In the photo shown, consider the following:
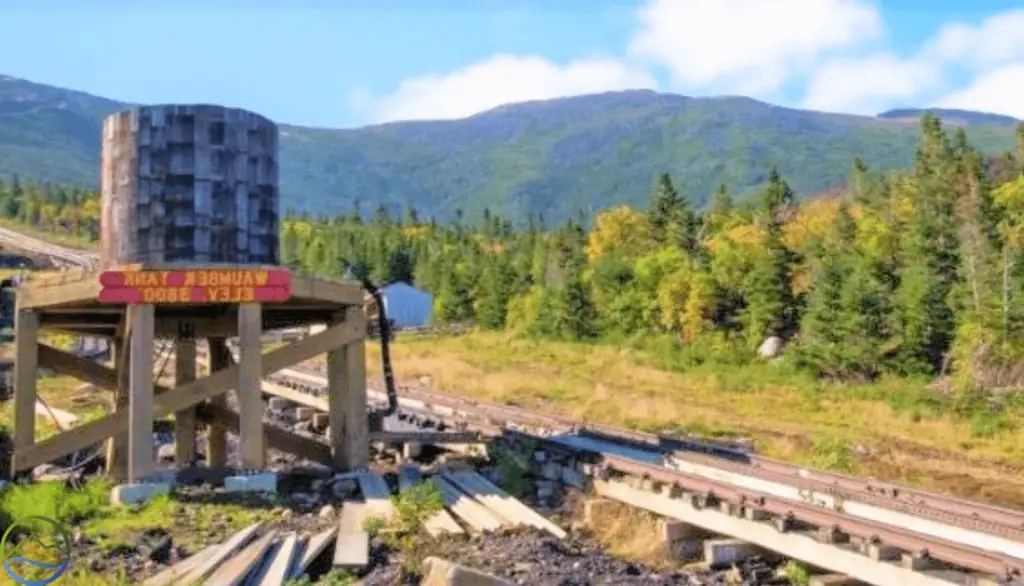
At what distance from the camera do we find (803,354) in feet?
169

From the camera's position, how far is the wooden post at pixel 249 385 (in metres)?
16.1

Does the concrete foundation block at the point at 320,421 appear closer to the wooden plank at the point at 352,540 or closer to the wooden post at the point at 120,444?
the wooden post at the point at 120,444

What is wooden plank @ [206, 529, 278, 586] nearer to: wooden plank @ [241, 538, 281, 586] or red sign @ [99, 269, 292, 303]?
wooden plank @ [241, 538, 281, 586]

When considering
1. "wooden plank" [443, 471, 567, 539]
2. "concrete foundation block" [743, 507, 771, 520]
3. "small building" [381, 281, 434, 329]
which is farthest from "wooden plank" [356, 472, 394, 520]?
"small building" [381, 281, 434, 329]

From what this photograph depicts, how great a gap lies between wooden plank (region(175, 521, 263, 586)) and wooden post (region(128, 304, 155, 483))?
3.09 meters

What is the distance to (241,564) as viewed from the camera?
11.2 metres

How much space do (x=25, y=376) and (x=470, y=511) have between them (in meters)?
8.01

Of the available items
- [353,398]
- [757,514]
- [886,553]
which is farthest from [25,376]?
[886,553]

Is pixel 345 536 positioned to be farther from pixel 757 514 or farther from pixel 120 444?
pixel 120 444

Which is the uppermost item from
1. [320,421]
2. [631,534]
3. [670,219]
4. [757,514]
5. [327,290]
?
[670,219]

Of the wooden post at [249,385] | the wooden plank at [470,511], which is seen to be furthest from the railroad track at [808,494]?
the wooden post at [249,385]

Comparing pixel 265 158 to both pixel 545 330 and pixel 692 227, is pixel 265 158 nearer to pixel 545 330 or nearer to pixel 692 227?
pixel 545 330

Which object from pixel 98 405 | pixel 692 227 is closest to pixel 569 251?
pixel 692 227

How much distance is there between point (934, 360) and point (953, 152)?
153 ft
